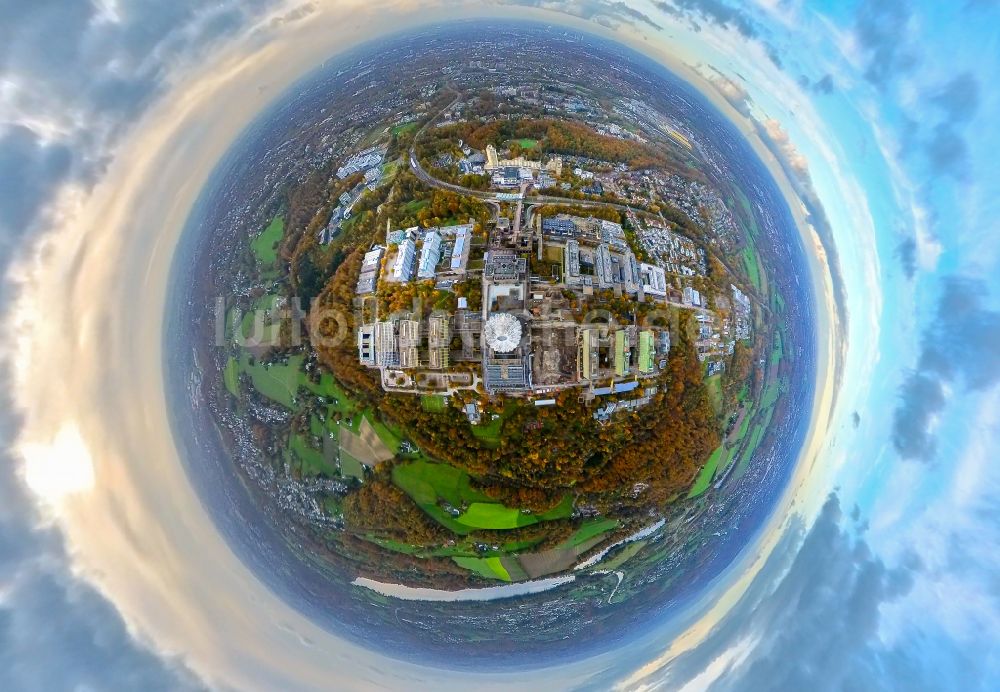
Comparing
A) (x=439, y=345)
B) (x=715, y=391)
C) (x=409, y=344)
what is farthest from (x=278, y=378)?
(x=715, y=391)

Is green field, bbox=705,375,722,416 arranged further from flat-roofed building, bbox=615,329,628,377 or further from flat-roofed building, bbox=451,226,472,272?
flat-roofed building, bbox=451,226,472,272

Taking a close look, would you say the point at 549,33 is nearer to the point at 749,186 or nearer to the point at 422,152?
the point at 422,152

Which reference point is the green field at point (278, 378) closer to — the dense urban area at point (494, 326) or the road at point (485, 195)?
the dense urban area at point (494, 326)

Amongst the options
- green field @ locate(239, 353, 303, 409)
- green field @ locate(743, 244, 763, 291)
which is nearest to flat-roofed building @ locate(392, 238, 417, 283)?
green field @ locate(239, 353, 303, 409)

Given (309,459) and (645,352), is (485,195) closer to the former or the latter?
(645,352)

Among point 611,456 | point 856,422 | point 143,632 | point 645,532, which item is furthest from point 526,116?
point 143,632

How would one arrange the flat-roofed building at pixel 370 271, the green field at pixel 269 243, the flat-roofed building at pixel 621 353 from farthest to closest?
the green field at pixel 269 243 < the flat-roofed building at pixel 370 271 < the flat-roofed building at pixel 621 353

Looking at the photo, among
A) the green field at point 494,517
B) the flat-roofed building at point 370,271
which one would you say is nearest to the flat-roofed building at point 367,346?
the flat-roofed building at point 370,271
